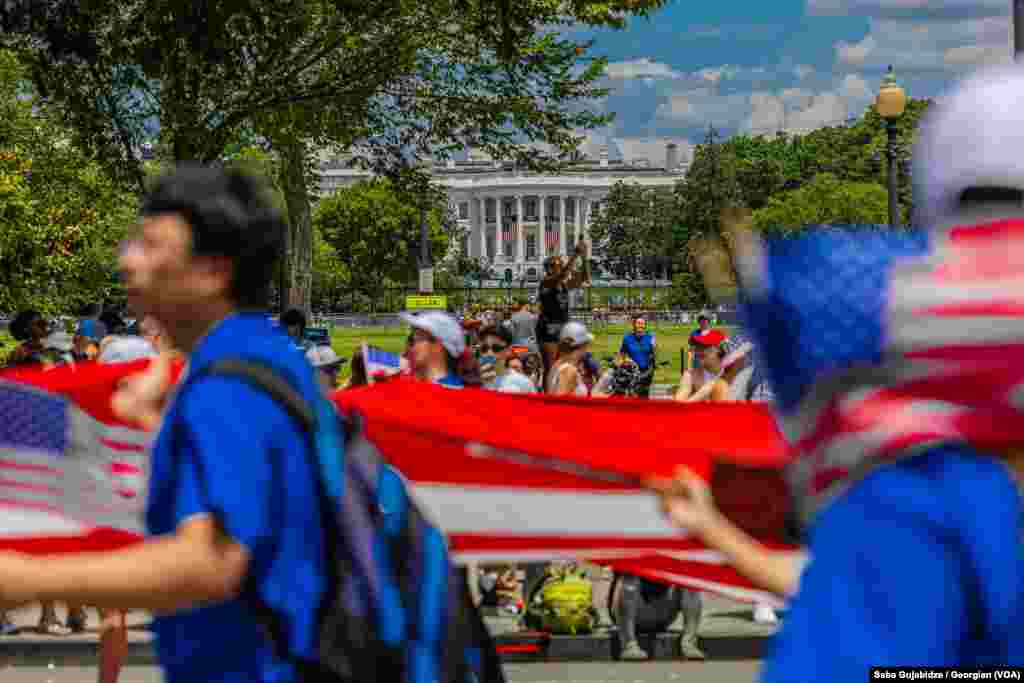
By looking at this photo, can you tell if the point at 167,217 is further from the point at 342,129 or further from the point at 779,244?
the point at 342,129

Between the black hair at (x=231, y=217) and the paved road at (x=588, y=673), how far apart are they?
7.17 meters

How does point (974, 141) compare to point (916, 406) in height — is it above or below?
above

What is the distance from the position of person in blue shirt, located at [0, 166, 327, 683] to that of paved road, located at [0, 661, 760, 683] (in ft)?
23.6

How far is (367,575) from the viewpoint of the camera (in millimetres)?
2943

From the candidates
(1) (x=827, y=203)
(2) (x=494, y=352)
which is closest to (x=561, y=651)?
(2) (x=494, y=352)

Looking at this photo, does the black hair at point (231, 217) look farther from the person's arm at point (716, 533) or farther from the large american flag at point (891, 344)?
the large american flag at point (891, 344)

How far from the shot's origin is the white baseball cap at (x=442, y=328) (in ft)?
26.7

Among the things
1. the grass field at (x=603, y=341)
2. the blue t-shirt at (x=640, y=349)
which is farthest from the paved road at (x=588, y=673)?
the grass field at (x=603, y=341)

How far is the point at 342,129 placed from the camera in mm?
26859

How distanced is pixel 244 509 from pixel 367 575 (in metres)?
0.29

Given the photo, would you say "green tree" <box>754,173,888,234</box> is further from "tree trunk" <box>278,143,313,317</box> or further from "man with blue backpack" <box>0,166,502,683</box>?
"man with blue backpack" <box>0,166,502,683</box>

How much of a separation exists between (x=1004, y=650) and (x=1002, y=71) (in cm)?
58

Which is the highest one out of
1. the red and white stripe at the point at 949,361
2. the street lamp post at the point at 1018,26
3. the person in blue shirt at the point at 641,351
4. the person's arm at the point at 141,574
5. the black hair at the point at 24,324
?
the street lamp post at the point at 1018,26

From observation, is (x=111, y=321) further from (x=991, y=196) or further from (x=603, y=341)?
(x=603, y=341)
